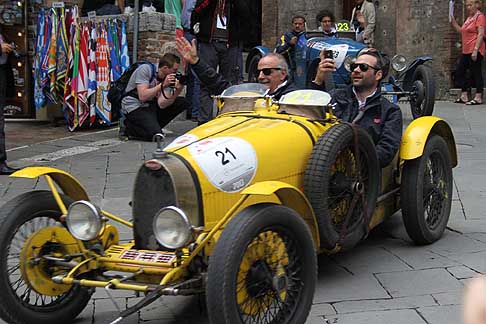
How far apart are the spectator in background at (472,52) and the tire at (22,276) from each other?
31.8 feet

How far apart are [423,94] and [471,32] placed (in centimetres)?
348

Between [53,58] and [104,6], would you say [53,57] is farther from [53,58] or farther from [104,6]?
[104,6]

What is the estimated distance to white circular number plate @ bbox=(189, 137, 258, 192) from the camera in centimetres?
415

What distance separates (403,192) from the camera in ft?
17.1

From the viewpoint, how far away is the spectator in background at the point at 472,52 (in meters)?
12.7

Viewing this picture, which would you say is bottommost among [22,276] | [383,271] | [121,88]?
[383,271]

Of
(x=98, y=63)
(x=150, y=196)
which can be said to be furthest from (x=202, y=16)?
(x=150, y=196)

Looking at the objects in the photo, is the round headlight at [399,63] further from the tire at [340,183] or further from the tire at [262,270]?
the tire at [262,270]

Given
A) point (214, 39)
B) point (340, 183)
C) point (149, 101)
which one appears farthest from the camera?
point (214, 39)

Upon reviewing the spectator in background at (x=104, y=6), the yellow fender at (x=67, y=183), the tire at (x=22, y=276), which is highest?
the spectator in background at (x=104, y=6)

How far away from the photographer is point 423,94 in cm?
986

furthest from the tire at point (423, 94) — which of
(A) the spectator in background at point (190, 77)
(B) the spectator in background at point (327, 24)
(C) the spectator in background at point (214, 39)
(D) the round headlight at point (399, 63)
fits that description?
(A) the spectator in background at point (190, 77)

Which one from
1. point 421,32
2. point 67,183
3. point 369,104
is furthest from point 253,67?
point 67,183

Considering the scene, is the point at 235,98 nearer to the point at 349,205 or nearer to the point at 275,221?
the point at 349,205
